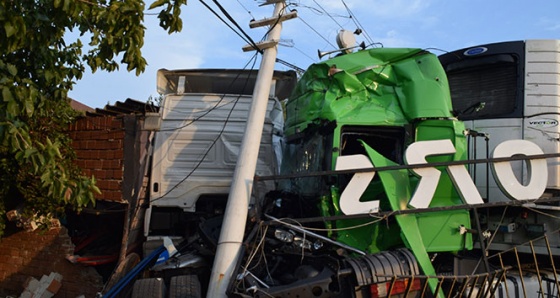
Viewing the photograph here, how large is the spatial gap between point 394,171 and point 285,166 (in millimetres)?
2227

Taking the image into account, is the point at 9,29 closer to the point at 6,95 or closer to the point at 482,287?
the point at 6,95

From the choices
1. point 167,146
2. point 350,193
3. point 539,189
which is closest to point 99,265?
point 167,146

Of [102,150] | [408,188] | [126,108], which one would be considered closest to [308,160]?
[408,188]

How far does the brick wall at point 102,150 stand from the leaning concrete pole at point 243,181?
287 cm

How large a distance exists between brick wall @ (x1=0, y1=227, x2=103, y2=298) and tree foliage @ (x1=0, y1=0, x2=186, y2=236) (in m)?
3.03

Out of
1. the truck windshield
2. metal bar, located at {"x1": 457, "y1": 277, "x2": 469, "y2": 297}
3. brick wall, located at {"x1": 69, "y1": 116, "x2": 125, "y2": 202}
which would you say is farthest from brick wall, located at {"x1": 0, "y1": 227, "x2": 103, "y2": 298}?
metal bar, located at {"x1": 457, "y1": 277, "x2": 469, "y2": 297}

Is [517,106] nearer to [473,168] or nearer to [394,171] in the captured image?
[473,168]

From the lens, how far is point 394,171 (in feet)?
15.4

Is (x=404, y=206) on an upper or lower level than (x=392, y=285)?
upper

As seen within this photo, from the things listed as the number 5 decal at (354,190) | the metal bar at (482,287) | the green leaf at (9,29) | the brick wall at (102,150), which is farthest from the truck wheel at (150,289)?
the metal bar at (482,287)

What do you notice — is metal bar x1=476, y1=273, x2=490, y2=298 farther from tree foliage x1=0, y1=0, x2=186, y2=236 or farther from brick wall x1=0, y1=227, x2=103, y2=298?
brick wall x1=0, y1=227, x2=103, y2=298

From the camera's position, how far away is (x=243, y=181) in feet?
16.5

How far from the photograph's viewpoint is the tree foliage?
3477 millimetres

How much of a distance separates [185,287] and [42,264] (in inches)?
144
